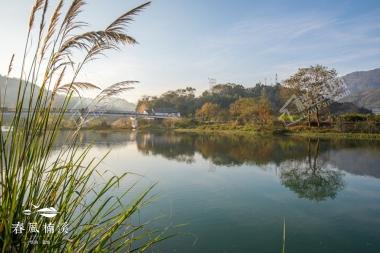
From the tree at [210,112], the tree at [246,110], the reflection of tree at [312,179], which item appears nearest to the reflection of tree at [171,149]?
the reflection of tree at [312,179]

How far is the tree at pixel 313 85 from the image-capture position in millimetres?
27312

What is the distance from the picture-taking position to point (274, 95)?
70.8 metres

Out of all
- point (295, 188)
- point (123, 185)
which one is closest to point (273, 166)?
point (295, 188)

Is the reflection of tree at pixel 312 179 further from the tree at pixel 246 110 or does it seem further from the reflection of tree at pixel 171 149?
the tree at pixel 246 110

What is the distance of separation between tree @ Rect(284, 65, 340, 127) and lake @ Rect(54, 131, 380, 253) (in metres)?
16.2

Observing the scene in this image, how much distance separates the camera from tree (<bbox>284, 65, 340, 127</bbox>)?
2731 centimetres

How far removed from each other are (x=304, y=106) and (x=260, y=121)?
19.2ft

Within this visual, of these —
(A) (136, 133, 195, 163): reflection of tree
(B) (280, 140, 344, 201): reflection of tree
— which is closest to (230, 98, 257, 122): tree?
(A) (136, 133, 195, 163): reflection of tree

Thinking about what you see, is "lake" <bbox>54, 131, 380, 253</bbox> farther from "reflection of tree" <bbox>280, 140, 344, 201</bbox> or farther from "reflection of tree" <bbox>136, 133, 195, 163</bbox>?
"reflection of tree" <bbox>136, 133, 195, 163</bbox>

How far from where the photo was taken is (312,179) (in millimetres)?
9125

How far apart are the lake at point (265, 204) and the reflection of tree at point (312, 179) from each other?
2 centimetres

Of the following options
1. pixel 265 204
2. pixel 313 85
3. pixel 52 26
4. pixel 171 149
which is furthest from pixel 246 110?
→ pixel 52 26

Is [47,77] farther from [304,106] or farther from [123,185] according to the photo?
[304,106]

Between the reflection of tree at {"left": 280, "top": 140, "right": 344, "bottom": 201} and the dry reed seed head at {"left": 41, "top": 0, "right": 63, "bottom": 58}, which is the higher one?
the dry reed seed head at {"left": 41, "top": 0, "right": 63, "bottom": 58}
